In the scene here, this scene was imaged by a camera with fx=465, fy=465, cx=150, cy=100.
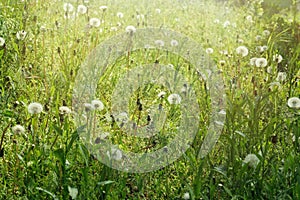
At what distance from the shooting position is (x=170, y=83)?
104 inches

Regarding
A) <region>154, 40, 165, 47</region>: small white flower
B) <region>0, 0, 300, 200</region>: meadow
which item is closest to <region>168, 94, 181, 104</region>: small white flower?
<region>0, 0, 300, 200</region>: meadow

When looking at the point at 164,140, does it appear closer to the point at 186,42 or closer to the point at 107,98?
the point at 107,98

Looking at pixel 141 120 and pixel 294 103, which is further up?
pixel 294 103

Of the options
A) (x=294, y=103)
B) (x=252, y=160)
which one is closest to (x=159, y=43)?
(x=294, y=103)

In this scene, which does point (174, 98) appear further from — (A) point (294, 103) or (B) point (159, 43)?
(B) point (159, 43)

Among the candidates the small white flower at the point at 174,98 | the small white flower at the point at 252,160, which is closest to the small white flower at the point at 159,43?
the small white flower at the point at 174,98

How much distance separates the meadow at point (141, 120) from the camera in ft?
5.19

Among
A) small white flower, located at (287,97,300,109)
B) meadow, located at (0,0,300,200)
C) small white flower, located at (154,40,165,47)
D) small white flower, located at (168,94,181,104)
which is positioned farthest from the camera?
small white flower, located at (154,40,165,47)

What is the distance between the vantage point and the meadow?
1583mm

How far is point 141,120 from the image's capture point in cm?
228

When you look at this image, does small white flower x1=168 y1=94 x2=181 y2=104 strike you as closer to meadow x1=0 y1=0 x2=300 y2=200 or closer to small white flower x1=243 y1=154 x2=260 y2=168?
meadow x1=0 y1=0 x2=300 y2=200

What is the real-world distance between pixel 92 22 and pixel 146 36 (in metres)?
0.81

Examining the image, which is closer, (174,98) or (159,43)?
(174,98)

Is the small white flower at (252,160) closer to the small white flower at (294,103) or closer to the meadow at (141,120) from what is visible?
the meadow at (141,120)
